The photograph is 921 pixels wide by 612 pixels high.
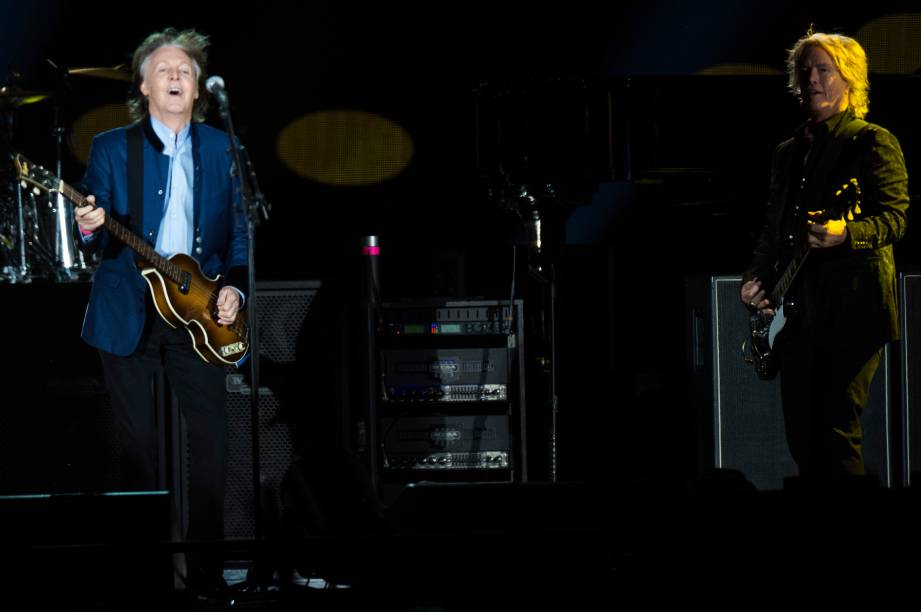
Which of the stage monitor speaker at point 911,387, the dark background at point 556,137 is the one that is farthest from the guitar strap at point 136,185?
the stage monitor speaker at point 911,387

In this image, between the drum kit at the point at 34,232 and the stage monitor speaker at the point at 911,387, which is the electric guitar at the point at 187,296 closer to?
the drum kit at the point at 34,232

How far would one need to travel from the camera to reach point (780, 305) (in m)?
3.45

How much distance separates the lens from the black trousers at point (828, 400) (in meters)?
3.24

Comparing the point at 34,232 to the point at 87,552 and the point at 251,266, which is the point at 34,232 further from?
the point at 87,552

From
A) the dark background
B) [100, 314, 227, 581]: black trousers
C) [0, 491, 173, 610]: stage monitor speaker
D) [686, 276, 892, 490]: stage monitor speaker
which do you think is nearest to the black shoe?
[100, 314, 227, 581]: black trousers

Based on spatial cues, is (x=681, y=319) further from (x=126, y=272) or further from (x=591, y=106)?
(x=126, y=272)

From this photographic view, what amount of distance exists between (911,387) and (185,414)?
2.72m

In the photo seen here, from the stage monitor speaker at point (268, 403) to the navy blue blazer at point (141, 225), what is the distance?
1.96ft

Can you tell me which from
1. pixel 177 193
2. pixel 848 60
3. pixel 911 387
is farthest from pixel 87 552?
pixel 911 387

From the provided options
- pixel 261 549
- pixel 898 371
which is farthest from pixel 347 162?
pixel 261 549

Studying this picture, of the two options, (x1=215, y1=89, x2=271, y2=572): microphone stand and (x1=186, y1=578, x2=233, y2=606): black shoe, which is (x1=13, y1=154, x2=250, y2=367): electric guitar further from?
(x1=186, y1=578, x2=233, y2=606): black shoe

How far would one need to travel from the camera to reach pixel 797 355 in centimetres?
333

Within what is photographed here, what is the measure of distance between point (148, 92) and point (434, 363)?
1.66 metres

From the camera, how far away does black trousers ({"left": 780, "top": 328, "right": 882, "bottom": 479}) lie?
3.24m
